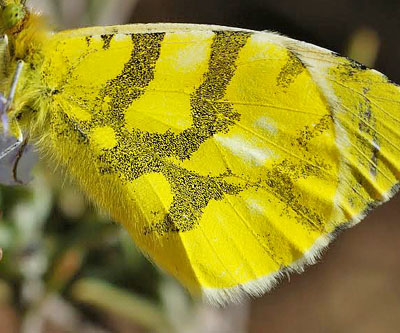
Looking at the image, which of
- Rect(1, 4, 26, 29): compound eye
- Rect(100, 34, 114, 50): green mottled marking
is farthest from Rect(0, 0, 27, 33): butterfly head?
Rect(100, 34, 114, 50): green mottled marking

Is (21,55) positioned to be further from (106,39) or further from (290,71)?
(290,71)

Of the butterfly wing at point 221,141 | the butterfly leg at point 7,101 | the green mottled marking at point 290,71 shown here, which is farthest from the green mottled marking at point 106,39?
the green mottled marking at point 290,71

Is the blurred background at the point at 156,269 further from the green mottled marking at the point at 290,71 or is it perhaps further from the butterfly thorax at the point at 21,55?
the green mottled marking at the point at 290,71

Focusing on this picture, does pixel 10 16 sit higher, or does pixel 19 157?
pixel 10 16

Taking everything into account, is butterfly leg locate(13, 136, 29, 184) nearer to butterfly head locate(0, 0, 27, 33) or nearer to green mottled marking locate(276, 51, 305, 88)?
butterfly head locate(0, 0, 27, 33)

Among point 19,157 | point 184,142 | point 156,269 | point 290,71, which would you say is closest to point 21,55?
point 19,157

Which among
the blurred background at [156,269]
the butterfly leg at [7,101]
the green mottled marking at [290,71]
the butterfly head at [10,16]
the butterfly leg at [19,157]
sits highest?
the butterfly head at [10,16]

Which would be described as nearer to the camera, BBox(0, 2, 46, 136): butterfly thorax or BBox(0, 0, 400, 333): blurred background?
BBox(0, 2, 46, 136): butterfly thorax
